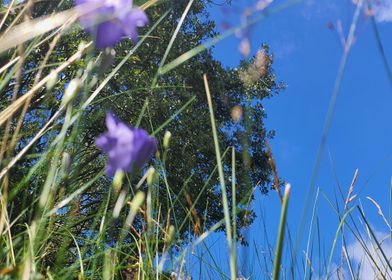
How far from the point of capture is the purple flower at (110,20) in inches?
34.9

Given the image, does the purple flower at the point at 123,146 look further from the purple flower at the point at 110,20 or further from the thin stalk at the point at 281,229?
the thin stalk at the point at 281,229

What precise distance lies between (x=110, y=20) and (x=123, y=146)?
19cm

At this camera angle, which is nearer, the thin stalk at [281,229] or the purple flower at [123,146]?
the thin stalk at [281,229]

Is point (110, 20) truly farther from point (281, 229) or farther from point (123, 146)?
point (281, 229)

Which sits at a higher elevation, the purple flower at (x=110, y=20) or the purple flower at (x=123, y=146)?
the purple flower at (x=110, y=20)

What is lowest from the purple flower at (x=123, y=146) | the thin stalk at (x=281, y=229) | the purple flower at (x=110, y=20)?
the thin stalk at (x=281, y=229)

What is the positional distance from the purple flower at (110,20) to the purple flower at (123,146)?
0.12 meters

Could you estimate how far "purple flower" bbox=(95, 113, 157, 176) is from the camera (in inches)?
33.6

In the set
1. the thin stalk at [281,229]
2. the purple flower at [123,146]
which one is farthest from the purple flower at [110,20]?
the thin stalk at [281,229]

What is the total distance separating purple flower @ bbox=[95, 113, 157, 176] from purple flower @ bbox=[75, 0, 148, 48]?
116mm

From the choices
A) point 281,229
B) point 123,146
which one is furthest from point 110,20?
point 281,229

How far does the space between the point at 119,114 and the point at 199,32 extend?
86.3 inches

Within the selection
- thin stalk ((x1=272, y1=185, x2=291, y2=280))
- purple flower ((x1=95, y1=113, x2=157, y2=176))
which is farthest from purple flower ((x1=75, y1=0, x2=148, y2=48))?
thin stalk ((x1=272, y1=185, x2=291, y2=280))

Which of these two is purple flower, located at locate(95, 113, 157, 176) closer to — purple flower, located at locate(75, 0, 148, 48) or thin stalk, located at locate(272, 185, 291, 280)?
purple flower, located at locate(75, 0, 148, 48)
